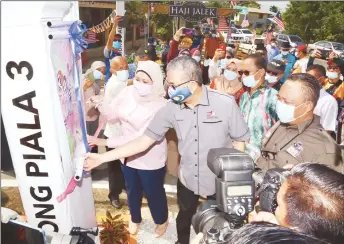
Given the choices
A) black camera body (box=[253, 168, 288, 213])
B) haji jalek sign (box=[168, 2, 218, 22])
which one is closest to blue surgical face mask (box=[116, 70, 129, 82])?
black camera body (box=[253, 168, 288, 213])

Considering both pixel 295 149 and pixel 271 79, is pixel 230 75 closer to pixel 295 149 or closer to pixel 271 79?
pixel 271 79

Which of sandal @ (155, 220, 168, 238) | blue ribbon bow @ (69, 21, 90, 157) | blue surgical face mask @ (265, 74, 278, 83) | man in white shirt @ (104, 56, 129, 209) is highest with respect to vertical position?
blue ribbon bow @ (69, 21, 90, 157)

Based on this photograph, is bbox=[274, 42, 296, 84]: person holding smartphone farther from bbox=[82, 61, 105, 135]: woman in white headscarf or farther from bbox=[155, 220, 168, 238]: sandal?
bbox=[155, 220, 168, 238]: sandal

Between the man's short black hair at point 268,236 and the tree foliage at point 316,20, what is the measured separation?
24433mm

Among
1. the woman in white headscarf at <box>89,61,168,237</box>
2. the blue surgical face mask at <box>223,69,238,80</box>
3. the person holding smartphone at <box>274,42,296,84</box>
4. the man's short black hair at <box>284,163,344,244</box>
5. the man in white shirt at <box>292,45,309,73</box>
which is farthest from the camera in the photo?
the man in white shirt at <box>292,45,309,73</box>

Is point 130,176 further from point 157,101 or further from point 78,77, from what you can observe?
point 78,77

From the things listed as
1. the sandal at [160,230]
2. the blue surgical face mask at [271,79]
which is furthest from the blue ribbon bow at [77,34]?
the blue surgical face mask at [271,79]

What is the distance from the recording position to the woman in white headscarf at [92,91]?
350cm

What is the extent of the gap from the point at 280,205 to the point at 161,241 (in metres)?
2.26

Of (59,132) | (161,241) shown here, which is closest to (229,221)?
(59,132)

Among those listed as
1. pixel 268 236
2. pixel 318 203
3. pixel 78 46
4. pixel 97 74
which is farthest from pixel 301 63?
pixel 268 236

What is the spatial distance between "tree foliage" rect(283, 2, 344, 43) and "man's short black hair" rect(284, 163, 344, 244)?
79.2 feet

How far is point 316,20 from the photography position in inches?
960

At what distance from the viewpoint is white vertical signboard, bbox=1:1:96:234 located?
157 centimetres
